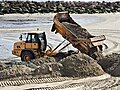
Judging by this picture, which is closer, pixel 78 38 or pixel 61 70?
pixel 61 70

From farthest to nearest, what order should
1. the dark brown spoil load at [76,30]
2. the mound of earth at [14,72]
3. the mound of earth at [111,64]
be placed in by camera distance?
the dark brown spoil load at [76,30], the mound of earth at [111,64], the mound of earth at [14,72]

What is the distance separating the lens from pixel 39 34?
51.1ft

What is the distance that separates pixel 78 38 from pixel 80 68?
2692mm

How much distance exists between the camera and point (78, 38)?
15.6m

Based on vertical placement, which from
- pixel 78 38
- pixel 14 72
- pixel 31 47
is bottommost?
pixel 31 47

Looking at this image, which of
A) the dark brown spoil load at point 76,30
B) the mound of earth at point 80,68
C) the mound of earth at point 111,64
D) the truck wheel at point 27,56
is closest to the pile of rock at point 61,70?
the mound of earth at point 80,68

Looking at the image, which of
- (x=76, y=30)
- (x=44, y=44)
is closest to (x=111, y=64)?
(x=76, y=30)

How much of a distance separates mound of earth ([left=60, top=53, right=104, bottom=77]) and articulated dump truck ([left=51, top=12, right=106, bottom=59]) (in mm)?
1899

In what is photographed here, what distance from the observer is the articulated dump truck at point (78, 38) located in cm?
1531

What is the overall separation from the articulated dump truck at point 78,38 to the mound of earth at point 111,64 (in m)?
0.73

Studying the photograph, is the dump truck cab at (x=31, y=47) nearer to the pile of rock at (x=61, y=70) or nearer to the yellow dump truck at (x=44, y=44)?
the yellow dump truck at (x=44, y=44)

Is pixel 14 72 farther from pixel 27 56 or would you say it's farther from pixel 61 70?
pixel 27 56

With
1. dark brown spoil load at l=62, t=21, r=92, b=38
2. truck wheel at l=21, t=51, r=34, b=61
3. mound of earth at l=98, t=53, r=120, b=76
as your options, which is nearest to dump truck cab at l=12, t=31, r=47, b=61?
truck wheel at l=21, t=51, r=34, b=61

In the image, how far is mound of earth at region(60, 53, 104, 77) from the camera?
1308 cm
